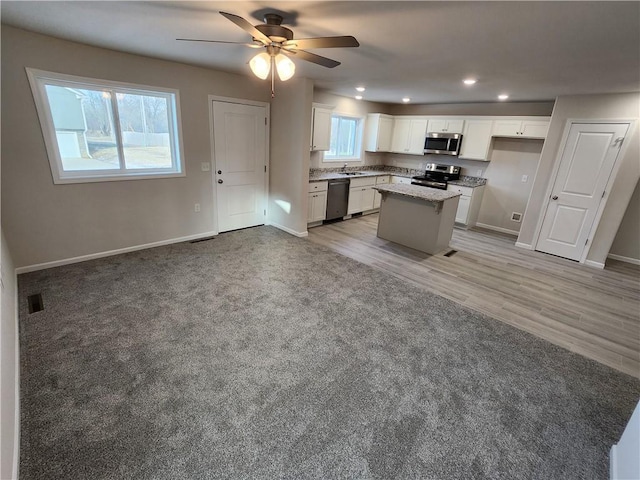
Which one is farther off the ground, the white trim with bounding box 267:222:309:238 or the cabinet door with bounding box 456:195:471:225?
the cabinet door with bounding box 456:195:471:225

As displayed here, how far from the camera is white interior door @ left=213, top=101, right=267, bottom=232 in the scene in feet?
14.8

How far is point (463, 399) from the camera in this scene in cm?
199

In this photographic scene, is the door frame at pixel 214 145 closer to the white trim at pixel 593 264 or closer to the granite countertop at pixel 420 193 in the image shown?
the granite countertop at pixel 420 193

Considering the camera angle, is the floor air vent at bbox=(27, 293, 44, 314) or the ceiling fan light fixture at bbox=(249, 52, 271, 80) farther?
the floor air vent at bbox=(27, 293, 44, 314)

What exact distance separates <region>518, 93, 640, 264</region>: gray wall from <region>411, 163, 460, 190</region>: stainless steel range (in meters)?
1.61

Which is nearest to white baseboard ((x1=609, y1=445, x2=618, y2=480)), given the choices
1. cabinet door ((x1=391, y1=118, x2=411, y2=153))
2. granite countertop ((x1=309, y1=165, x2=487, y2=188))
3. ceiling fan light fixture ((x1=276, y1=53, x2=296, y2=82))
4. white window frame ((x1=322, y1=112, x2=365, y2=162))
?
ceiling fan light fixture ((x1=276, y1=53, x2=296, y2=82))

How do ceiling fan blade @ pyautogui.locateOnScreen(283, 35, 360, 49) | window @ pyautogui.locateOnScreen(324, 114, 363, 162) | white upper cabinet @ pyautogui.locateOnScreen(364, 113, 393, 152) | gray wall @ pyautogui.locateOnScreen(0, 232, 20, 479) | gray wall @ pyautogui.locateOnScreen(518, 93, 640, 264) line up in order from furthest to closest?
white upper cabinet @ pyautogui.locateOnScreen(364, 113, 393, 152) < window @ pyautogui.locateOnScreen(324, 114, 363, 162) < gray wall @ pyautogui.locateOnScreen(518, 93, 640, 264) < ceiling fan blade @ pyautogui.locateOnScreen(283, 35, 360, 49) < gray wall @ pyautogui.locateOnScreen(0, 232, 20, 479)

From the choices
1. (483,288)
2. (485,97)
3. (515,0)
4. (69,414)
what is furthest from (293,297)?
(485,97)

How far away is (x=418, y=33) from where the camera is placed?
225cm

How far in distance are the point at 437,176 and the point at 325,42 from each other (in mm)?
5036

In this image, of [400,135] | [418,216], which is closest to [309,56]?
[418,216]

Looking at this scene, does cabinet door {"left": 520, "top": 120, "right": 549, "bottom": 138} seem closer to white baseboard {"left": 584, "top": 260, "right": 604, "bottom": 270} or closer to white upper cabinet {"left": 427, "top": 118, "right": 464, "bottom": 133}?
white upper cabinet {"left": 427, "top": 118, "right": 464, "bottom": 133}

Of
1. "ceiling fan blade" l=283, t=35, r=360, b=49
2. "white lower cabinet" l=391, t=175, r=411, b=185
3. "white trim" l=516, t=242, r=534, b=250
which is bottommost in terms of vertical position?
"white trim" l=516, t=242, r=534, b=250

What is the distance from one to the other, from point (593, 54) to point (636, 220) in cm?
358
